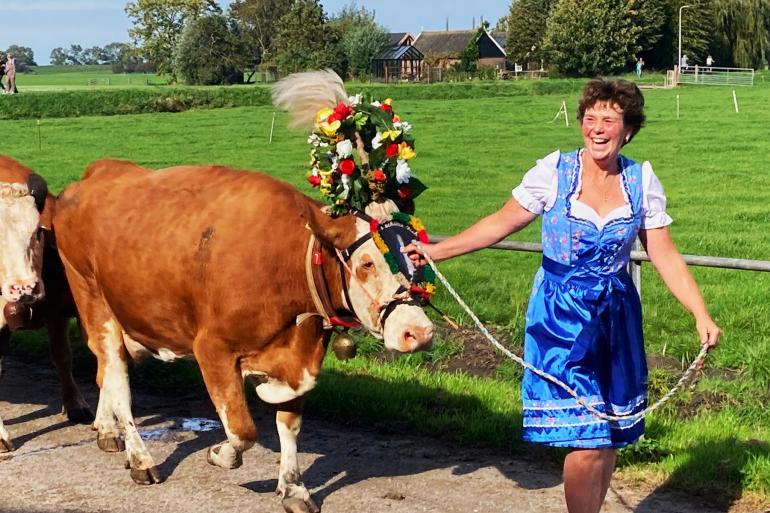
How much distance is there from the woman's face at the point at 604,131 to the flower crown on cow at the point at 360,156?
3.11 ft

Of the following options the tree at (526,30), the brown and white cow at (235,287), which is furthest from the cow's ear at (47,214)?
the tree at (526,30)

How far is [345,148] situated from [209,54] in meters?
82.3

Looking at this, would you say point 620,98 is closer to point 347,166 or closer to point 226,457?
point 347,166

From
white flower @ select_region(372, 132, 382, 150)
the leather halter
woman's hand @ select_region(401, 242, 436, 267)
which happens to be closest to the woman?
woman's hand @ select_region(401, 242, 436, 267)

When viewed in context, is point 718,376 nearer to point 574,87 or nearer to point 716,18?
point 574,87

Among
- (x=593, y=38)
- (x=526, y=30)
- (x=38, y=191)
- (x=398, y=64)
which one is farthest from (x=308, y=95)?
(x=398, y=64)

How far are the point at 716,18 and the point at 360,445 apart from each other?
90.2m

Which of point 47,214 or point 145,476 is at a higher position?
point 47,214

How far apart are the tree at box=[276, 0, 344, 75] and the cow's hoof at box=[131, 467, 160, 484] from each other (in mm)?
84539

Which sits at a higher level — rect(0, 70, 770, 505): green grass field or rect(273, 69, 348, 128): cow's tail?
rect(273, 69, 348, 128): cow's tail

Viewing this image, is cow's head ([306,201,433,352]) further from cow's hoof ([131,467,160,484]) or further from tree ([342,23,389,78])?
tree ([342,23,389,78])

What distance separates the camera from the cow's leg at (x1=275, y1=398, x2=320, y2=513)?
551cm

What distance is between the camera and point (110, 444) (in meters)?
6.55

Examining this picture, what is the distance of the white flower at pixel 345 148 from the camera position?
489 cm
